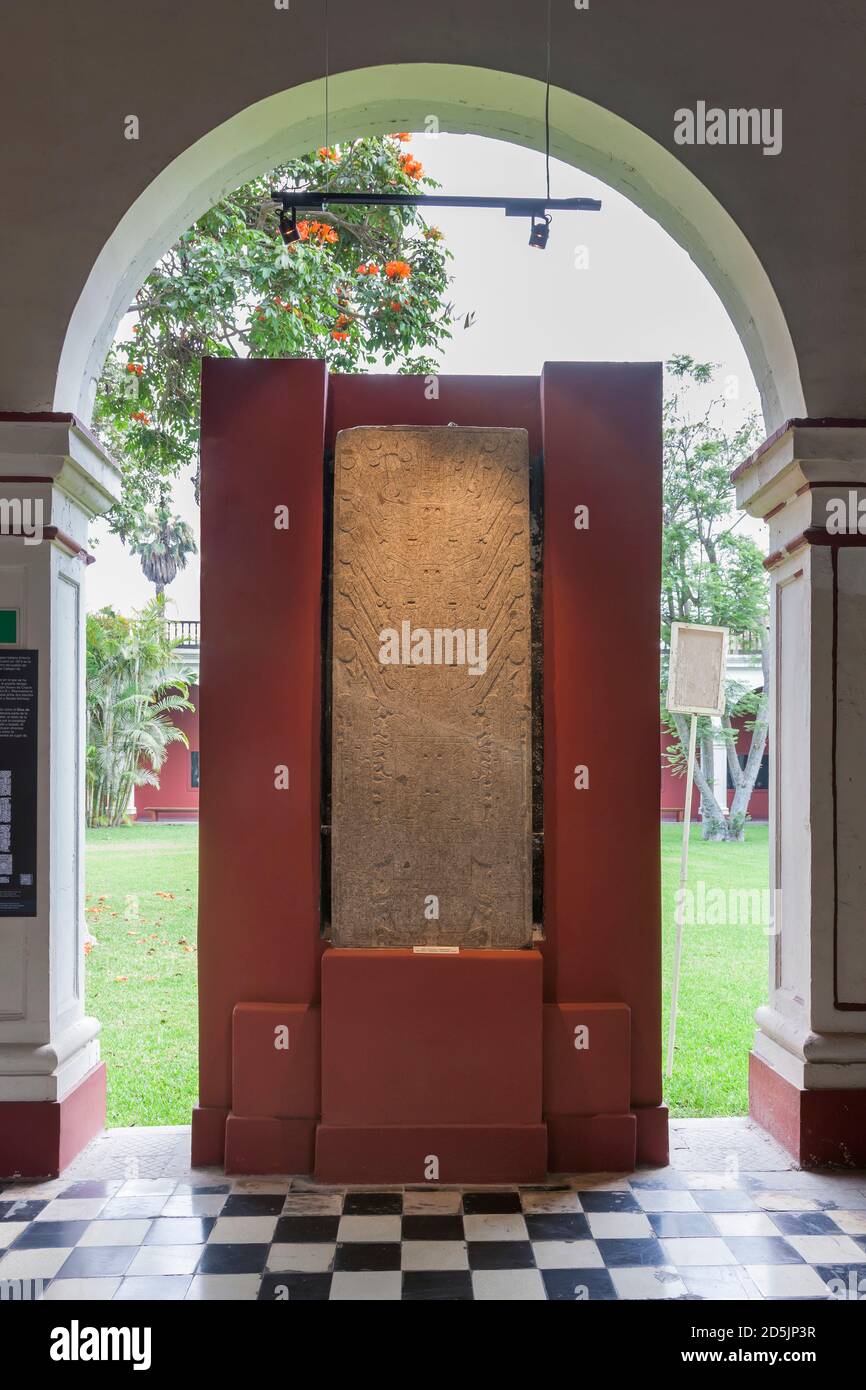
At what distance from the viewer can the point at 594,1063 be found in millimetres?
3449

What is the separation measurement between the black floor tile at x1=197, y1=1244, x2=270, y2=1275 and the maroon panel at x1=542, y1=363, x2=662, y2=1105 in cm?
126

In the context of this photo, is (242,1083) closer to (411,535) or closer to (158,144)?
(411,535)

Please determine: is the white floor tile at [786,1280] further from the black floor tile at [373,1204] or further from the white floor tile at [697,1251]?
the black floor tile at [373,1204]

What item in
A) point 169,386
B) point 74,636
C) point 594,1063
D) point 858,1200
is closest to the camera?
point 858,1200

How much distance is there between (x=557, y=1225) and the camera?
3.02 metres

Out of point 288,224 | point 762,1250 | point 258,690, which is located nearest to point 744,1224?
point 762,1250

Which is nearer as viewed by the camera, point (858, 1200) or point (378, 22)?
point (858, 1200)

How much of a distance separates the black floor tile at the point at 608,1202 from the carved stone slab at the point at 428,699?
2.65 feet

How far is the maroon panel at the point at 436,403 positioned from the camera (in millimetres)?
3721

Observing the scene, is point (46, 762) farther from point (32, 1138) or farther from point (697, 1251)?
point (697, 1251)

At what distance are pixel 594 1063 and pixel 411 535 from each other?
1.92 metres

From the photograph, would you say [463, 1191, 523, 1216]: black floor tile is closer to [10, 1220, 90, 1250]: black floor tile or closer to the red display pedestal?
the red display pedestal

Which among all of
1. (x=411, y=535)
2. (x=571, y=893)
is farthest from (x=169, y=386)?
(x=571, y=893)

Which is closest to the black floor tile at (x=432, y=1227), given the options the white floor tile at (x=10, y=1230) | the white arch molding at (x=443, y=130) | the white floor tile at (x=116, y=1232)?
the white floor tile at (x=116, y=1232)
